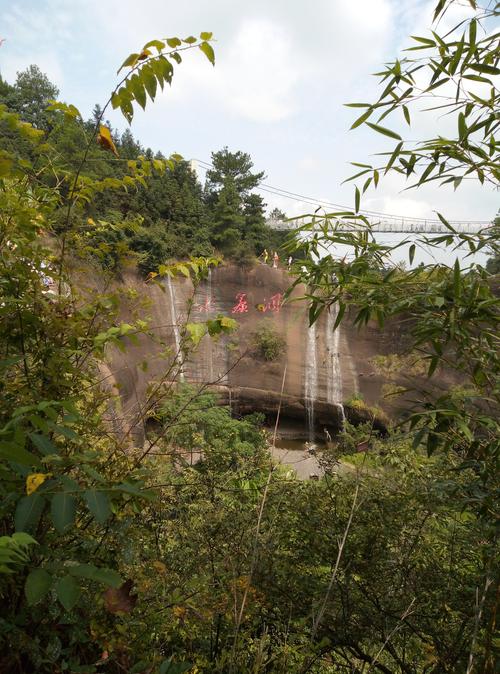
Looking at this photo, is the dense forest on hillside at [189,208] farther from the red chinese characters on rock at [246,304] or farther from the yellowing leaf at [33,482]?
the yellowing leaf at [33,482]

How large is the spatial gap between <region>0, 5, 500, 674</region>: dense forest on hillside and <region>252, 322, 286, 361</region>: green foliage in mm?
12645

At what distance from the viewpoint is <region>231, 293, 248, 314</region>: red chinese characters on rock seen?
1721 centimetres

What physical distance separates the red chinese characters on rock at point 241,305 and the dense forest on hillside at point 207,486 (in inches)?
563

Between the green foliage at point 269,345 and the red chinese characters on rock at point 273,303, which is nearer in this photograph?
the green foliage at point 269,345

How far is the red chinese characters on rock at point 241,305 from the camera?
1721cm

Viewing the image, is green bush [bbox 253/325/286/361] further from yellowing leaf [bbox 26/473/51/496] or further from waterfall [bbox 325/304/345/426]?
yellowing leaf [bbox 26/473/51/496]

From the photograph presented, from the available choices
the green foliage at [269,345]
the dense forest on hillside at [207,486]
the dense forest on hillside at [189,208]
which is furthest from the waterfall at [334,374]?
the dense forest on hillside at [207,486]

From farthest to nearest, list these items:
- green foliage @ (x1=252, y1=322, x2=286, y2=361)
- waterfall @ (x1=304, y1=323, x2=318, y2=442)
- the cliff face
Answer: green foliage @ (x1=252, y1=322, x2=286, y2=361) → waterfall @ (x1=304, y1=323, x2=318, y2=442) → the cliff face

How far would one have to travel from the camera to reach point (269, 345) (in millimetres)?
15789

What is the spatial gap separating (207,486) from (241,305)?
15.5 m

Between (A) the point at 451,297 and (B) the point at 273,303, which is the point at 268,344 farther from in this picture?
(A) the point at 451,297

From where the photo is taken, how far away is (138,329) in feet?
4.86

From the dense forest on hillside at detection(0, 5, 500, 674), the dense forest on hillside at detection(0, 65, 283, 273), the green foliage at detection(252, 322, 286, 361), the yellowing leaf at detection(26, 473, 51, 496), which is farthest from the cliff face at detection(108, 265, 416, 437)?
the yellowing leaf at detection(26, 473, 51, 496)

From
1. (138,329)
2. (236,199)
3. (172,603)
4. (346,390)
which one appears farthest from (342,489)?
(236,199)
